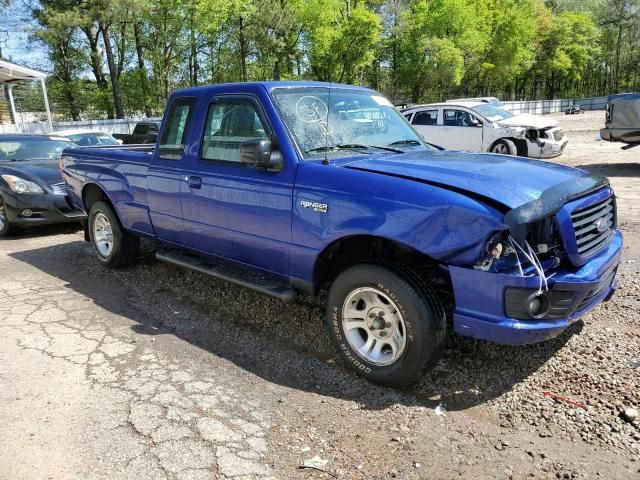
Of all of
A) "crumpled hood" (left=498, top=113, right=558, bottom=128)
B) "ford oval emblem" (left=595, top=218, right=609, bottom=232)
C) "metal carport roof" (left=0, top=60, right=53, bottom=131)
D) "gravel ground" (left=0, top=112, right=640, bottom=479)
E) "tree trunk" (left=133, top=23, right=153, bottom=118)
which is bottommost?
"gravel ground" (left=0, top=112, right=640, bottom=479)

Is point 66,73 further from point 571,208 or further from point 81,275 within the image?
point 571,208

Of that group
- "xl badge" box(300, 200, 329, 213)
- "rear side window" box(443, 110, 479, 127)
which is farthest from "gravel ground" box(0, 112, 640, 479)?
"rear side window" box(443, 110, 479, 127)

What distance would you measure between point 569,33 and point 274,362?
74.9 metres

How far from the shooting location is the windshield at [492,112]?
13506mm

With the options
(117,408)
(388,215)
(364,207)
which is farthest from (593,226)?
(117,408)

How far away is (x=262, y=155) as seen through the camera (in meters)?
3.60

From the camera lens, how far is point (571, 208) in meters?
3.08

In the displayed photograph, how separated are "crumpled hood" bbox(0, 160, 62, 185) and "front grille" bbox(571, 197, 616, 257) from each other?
7.53 metres

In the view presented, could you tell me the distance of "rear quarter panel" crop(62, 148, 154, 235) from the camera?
5.16m

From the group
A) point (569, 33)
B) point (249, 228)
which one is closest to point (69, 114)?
point (249, 228)

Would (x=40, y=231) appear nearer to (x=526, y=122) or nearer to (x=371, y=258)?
(x=371, y=258)

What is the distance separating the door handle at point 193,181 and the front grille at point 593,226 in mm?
2909

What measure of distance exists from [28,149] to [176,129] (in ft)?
18.7

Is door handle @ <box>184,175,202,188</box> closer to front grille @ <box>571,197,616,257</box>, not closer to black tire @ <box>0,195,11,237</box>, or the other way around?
front grille @ <box>571,197,616,257</box>
